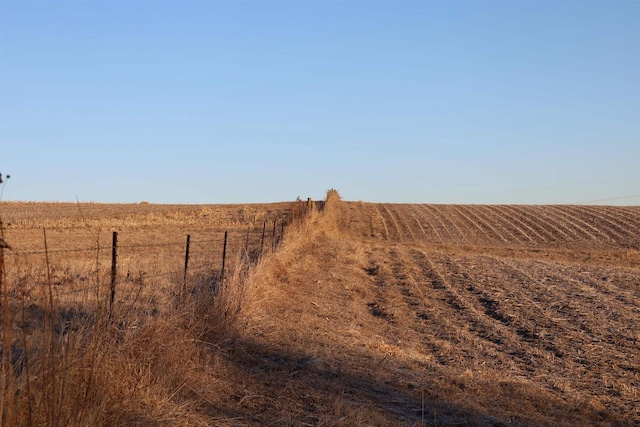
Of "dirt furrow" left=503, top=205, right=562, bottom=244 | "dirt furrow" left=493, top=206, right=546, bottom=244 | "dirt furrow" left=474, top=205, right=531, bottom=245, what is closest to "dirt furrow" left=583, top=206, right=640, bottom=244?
"dirt furrow" left=503, top=205, right=562, bottom=244

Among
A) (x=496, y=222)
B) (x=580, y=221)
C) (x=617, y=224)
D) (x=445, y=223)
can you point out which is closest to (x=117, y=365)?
(x=445, y=223)

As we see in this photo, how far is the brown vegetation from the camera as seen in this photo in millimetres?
5750

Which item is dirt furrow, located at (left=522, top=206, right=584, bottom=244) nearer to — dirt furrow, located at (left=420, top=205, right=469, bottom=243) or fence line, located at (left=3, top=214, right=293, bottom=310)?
dirt furrow, located at (left=420, top=205, right=469, bottom=243)

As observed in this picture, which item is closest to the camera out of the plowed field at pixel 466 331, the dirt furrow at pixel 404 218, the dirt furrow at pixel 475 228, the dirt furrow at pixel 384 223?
the plowed field at pixel 466 331

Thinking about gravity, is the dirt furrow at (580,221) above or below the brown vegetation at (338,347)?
above

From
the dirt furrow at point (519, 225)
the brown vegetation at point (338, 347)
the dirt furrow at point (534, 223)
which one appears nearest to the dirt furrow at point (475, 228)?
the dirt furrow at point (519, 225)

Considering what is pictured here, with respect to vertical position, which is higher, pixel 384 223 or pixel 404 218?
pixel 404 218

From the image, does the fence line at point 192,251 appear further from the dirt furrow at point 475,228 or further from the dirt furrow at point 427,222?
the dirt furrow at point 475,228

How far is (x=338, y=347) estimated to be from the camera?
10.4 m

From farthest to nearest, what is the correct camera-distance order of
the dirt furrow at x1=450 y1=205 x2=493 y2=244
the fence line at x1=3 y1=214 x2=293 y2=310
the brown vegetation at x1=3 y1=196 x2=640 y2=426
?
the dirt furrow at x1=450 y1=205 x2=493 y2=244 → the fence line at x1=3 y1=214 x2=293 y2=310 → the brown vegetation at x1=3 y1=196 x2=640 y2=426

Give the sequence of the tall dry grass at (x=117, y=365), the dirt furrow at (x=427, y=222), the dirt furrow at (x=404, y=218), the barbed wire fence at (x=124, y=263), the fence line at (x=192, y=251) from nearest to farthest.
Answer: the tall dry grass at (x=117, y=365) < the barbed wire fence at (x=124, y=263) < the fence line at (x=192, y=251) < the dirt furrow at (x=427, y=222) < the dirt furrow at (x=404, y=218)

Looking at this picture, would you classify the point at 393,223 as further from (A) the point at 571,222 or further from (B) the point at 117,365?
(B) the point at 117,365

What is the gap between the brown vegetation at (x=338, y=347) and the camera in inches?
226

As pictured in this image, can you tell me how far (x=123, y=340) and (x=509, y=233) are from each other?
35.1m
